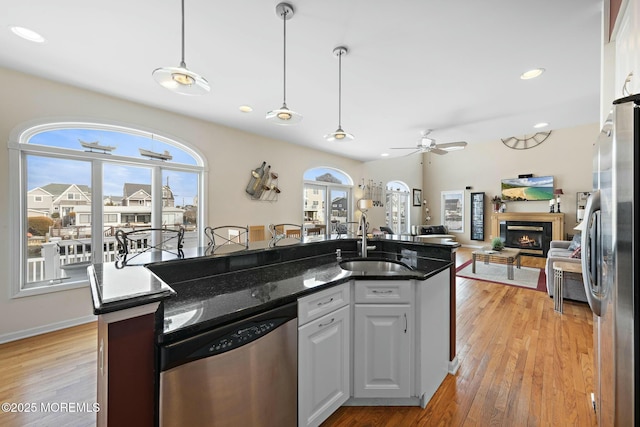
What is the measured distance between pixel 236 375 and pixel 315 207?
546cm

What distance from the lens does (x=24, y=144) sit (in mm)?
2863

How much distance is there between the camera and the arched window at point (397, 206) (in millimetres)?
8984

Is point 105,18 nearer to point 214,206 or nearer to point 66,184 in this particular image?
point 66,184

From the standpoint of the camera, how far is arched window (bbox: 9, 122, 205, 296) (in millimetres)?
2934

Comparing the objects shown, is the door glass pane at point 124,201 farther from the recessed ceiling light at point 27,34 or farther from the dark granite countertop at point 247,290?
the dark granite countertop at point 247,290

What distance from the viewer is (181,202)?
4199 mm

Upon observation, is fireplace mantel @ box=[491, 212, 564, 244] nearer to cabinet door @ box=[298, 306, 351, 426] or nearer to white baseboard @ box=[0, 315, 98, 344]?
cabinet door @ box=[298, 306, 351, 426]

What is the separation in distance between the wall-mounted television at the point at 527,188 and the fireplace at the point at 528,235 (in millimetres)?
817

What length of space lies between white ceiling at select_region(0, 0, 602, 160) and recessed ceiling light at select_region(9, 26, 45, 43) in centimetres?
5

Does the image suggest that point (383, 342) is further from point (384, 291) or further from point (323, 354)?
point (323, 354)

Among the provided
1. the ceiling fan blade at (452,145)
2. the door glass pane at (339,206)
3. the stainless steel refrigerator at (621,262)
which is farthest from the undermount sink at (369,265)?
the door glass pane at (339,206)

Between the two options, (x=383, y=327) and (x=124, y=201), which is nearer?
(x=383, y=327)

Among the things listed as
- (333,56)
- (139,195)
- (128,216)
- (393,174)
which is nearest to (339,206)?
(393,174)

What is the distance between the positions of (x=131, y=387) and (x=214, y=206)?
3794 millimetres
